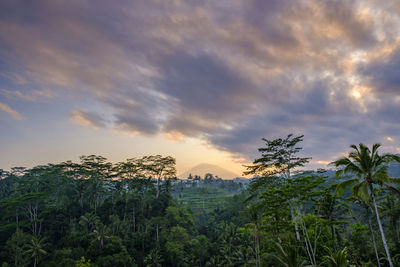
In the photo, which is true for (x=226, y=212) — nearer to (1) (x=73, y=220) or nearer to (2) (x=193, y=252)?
(2) (x=193, y=252)

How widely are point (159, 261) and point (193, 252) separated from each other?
9.04m

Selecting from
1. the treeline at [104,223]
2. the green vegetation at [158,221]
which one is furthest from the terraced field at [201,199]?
the treeline at [104,223]

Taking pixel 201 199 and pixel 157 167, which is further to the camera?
pixel 201 199

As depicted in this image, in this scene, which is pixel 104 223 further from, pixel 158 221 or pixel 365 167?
pixel 365 167

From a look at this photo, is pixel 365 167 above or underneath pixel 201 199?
above

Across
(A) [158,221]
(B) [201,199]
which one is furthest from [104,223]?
(B) [201,199]

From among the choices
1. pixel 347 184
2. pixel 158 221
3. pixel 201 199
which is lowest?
pixel 158 221

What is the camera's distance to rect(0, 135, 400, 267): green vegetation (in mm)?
25891

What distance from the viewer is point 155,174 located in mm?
63312

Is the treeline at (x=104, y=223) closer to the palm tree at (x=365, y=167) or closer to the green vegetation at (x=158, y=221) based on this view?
the green vegetation at (x=158, y=221)

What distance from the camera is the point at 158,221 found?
53.9m

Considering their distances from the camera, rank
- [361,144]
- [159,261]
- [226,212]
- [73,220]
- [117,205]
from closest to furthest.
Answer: [361,144] → [159,261] → [73,220] → [117,205] → [226,212]

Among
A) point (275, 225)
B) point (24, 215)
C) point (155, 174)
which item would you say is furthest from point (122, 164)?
point (275, 225)

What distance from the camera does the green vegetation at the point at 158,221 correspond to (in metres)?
25.9
